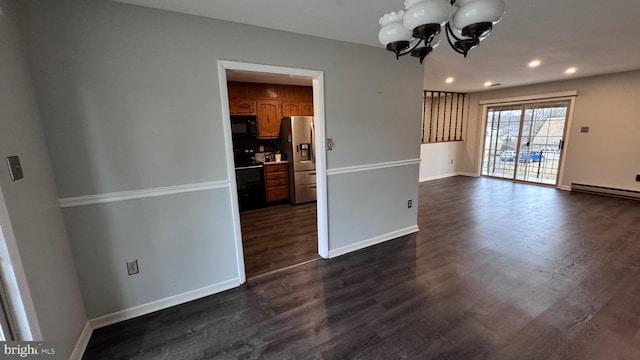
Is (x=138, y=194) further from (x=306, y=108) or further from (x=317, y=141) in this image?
(x=306, y=108)

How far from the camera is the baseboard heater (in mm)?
5027

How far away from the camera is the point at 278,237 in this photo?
3.59m

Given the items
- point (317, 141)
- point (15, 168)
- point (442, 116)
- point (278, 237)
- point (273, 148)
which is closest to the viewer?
point (15, 168)

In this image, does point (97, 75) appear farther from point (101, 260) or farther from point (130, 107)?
point (101, 260)

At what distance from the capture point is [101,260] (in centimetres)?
193

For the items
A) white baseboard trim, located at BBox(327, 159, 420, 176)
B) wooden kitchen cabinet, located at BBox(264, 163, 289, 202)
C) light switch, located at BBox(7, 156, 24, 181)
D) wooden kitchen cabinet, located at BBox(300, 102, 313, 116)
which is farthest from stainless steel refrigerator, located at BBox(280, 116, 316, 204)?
light switch, located at BBox(7, 156, 24, 181)

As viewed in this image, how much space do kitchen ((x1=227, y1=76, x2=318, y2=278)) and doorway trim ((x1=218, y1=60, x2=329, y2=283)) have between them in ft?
4.28

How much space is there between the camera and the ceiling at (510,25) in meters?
1.92

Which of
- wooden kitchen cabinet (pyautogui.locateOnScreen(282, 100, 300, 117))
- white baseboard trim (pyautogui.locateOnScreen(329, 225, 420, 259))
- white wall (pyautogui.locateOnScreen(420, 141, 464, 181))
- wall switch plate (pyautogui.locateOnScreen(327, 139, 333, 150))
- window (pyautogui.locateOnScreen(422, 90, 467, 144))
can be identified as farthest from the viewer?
white wall (pyautogui.locateOnScreen(420, 141, 464, 181))

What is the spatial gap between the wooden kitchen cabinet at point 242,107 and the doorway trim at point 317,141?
2.72m

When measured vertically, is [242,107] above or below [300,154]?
above

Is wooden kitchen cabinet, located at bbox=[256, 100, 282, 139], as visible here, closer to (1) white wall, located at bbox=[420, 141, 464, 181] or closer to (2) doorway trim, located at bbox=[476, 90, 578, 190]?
(1) white wall, located at bbox=[420, 141, 464, 181]

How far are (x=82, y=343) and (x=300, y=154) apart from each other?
154 inches

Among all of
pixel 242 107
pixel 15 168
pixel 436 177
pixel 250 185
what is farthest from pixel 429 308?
pixel 436 177
